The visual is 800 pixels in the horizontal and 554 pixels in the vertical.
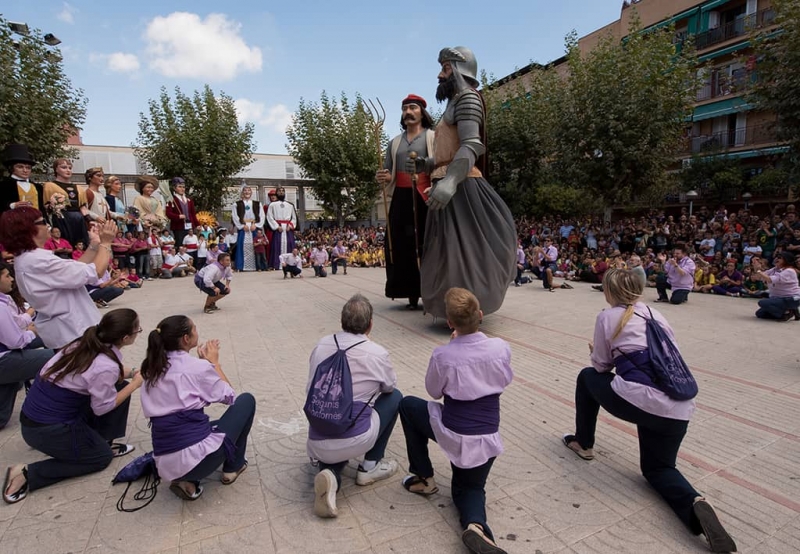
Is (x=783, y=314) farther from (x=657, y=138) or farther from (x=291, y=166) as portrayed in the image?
(x=291, y=166)

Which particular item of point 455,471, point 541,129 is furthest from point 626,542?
point 541,129

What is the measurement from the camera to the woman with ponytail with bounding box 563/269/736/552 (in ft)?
7.39

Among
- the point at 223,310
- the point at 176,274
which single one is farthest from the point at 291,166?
the point at 223,310

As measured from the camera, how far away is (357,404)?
239 centimetres

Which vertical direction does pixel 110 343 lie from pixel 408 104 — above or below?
below

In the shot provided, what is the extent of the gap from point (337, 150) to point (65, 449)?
2420 centimetres

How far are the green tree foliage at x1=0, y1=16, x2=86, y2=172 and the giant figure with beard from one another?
10.5m

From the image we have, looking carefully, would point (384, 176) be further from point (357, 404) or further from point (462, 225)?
point (357, 404)

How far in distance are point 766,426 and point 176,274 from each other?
1329 cm

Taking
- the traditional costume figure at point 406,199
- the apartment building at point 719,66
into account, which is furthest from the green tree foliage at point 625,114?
the traditional costume figure at point 406,199

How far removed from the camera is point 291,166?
136 ft

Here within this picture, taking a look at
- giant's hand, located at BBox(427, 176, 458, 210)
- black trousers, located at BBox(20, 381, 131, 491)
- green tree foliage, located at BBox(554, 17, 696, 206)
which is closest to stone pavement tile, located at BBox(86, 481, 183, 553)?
black trousers, located at BBox(20, 381, 131, 491)

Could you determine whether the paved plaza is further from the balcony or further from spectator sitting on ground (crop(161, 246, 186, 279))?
the balcony

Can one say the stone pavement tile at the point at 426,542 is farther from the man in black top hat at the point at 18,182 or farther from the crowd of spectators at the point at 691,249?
the crowd of spectators at the point at 691,249
